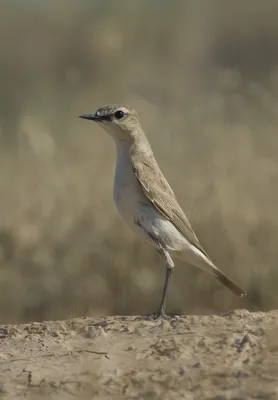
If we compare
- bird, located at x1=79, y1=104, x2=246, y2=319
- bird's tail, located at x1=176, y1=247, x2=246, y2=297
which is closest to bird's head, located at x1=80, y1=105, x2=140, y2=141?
bird, located at x1=79, y1=104, x2=246, y2=319

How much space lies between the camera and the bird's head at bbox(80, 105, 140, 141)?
287 inches

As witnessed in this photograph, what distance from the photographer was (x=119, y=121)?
7.31 meters

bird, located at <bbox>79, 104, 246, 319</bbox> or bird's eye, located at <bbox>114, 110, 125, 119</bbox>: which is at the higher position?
bird's eye, located at <bbox>114, 110, 125, 119</bbox>

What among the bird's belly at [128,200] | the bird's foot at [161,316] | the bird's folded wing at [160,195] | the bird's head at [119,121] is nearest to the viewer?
the bird's foot at [161,316]

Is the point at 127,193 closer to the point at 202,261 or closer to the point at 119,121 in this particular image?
the point at 119,121

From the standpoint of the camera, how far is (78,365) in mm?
5207

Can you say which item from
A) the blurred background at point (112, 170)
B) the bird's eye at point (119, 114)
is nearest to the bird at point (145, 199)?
the bird's eye at point (119, 114)

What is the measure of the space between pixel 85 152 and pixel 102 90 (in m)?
3.74

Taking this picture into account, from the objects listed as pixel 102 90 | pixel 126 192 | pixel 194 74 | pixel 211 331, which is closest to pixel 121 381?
pixel 211 331

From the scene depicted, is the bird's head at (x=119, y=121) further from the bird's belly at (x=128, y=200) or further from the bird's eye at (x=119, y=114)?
the bird's belly at (x=128, y=200)

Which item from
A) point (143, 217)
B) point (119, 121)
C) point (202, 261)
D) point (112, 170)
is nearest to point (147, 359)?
point (143, 217)

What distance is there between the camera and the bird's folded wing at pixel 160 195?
7035 mm

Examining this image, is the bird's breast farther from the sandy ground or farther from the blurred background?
the blurred background

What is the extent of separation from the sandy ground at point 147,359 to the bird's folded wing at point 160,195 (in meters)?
1.10
